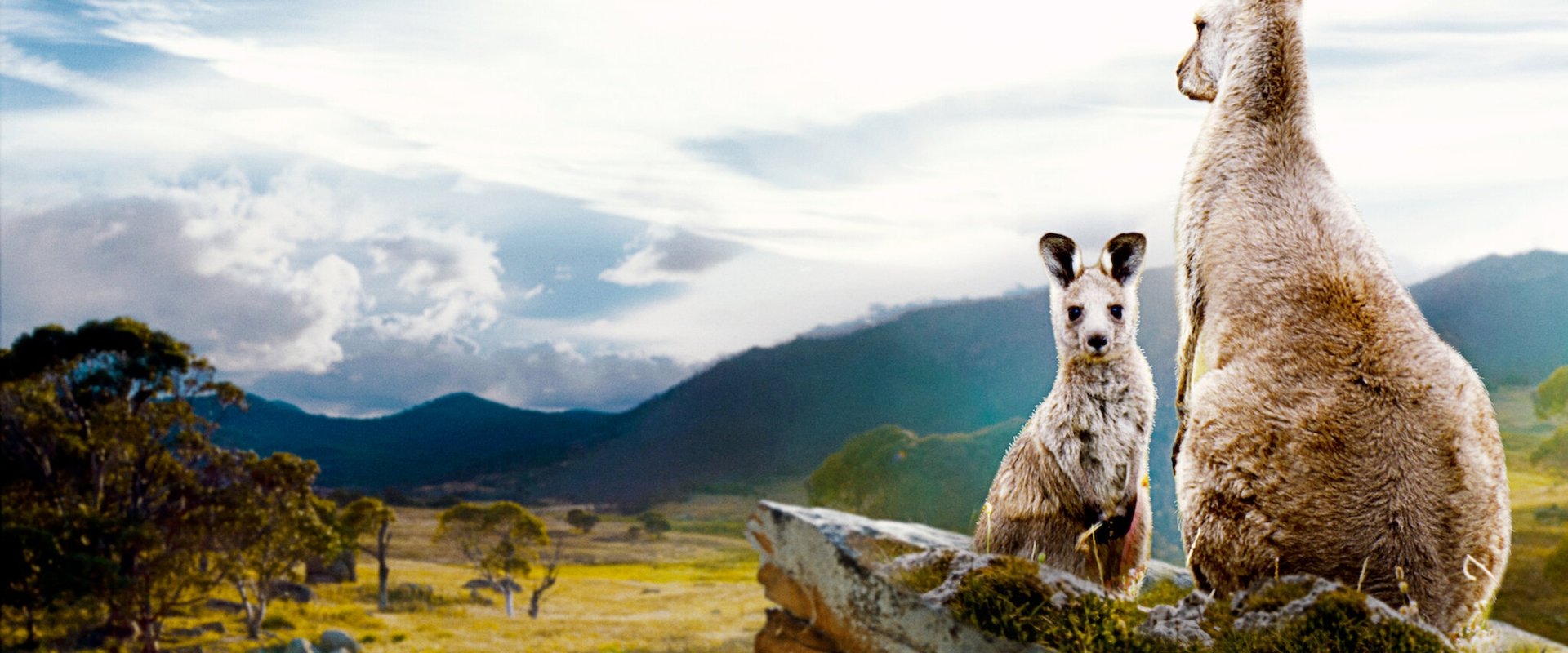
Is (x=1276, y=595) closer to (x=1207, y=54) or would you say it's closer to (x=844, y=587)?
(x=844, y=587)

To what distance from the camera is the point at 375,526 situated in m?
44.8

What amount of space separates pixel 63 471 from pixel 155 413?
316cm

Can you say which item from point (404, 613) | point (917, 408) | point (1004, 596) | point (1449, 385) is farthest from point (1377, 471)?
point (917, 408)

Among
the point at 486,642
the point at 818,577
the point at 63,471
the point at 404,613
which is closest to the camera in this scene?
the point at 818,577

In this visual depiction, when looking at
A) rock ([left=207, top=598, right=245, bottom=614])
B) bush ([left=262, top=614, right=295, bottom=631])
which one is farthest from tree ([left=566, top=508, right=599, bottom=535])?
rock ([left=207, top=598, right=245, bottom=614])

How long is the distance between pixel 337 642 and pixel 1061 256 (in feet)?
128

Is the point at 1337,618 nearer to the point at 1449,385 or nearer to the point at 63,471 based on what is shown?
the point at 1449,385

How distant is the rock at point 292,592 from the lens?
139 feet

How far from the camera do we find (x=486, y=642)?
37.4 m

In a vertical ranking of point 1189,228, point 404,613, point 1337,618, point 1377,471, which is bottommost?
point 404,613

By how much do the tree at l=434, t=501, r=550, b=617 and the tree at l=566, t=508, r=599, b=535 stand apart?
5019 millimetres

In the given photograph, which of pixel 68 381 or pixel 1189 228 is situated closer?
pixel 1189 228

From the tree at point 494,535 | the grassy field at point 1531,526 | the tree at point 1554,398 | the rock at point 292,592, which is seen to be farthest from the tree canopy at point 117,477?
the tree at point 1554,398

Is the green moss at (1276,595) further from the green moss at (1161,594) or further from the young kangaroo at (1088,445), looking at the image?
the green moss at (1161,594)
